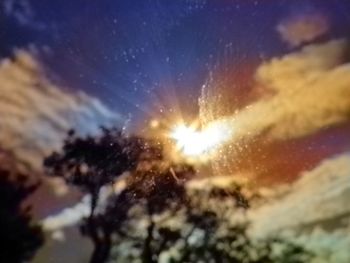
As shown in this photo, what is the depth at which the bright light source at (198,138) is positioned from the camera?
3.25 m

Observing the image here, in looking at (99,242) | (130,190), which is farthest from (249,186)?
(99,242)

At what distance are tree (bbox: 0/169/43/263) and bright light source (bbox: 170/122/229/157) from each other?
2.73 ft

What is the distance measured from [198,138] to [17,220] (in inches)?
42.8

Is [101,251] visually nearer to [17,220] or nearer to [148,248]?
[148,248]

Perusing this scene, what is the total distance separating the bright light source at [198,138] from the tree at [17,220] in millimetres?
832

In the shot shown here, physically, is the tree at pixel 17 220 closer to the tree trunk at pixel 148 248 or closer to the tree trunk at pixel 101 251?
the tree trunk at pixel 101 251

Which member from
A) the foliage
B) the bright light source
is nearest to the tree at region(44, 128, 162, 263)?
the foliage

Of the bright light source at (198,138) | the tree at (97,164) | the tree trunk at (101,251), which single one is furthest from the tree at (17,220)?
the bright light source at (198,138)

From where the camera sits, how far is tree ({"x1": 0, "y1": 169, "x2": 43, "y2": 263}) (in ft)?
9.75

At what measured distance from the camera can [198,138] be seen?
3.30m

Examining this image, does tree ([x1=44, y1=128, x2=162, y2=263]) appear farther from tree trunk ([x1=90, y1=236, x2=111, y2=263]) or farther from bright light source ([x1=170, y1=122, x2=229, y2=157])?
bright light source ([x1=170, y1=122, x2=229, y2=157])

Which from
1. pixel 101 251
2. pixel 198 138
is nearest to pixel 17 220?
pixel 101 251

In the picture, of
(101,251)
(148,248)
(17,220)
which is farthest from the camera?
(148,248)

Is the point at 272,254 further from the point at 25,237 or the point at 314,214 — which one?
the point at 25,237
